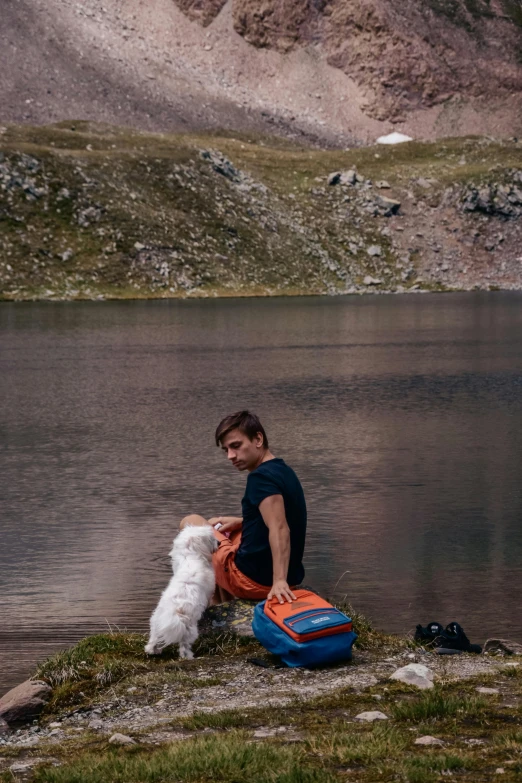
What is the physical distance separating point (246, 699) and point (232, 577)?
2.42 metres

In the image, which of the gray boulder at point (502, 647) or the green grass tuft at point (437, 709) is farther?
the gray boulder at point (502, 647)

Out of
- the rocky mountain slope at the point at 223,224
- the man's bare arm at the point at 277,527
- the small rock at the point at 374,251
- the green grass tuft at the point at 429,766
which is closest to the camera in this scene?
the green grass tuft at the point at 429,766

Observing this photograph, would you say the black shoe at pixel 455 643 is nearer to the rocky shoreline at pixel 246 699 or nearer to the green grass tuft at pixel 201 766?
the rocky shoreline at pixel 246 699

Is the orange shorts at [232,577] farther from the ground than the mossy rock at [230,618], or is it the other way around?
the orange shorts at [232,577]

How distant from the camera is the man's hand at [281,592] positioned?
10.3 metres

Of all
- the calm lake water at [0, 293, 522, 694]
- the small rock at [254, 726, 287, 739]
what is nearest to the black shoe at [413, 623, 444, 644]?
the calm lake water at [0, 293, 522, 694]

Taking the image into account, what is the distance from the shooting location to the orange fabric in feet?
32.5

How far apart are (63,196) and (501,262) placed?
73337 mm

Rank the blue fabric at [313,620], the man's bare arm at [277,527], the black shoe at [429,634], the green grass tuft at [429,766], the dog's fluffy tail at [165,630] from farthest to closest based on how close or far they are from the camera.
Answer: the black shoe at [429,634], the man's bare arm at [277,527], the dog's fluffy tail at [165,630], the blue fabric at [313,620], the green grass tuft at [429,766]

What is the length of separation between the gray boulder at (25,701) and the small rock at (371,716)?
2854 mm

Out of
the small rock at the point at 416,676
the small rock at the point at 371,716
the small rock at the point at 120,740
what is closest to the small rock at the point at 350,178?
the small rock at the point at 416,676

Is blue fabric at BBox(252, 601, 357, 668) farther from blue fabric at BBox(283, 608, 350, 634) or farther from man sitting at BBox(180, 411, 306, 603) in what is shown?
Answer: man sitting at BBox(180, 411, 306, 603)

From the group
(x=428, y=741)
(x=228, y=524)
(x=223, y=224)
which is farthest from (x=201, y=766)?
(x=223, y=224)

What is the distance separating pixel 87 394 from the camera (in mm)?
38500
